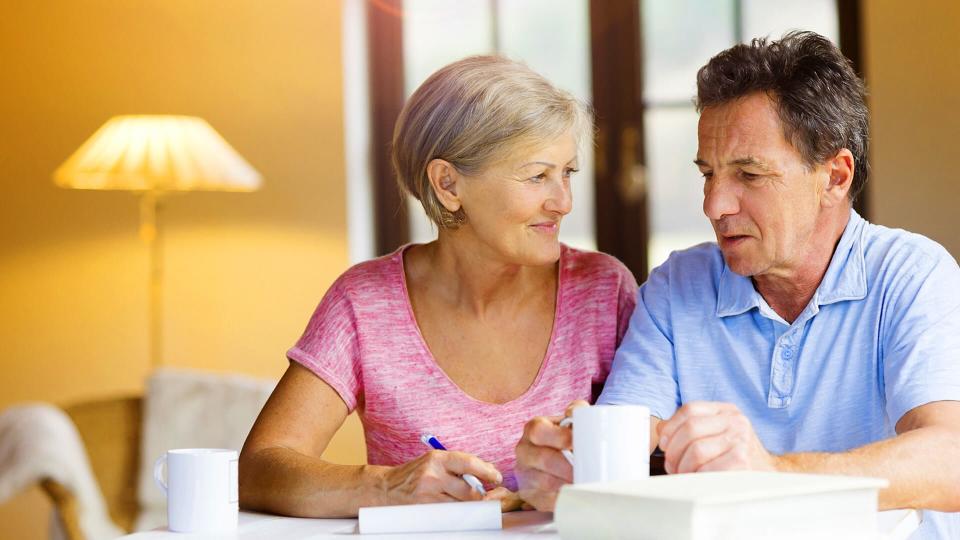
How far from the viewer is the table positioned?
115cm

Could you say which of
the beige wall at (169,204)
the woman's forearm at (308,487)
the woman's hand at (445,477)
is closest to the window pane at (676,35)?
the beige wall at (169,204)

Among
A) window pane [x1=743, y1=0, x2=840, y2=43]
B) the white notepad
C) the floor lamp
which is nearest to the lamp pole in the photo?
the floor lamp

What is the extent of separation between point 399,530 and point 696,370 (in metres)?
0.57

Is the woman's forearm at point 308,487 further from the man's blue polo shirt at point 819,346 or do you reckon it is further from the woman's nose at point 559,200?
the woman's nose at point 559,200

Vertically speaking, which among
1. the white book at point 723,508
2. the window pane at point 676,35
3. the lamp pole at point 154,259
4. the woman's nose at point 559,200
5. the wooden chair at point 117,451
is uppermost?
the window pane at point 676,35

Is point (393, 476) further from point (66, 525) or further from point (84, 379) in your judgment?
point (84, 379)

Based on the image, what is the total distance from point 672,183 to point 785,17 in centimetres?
65

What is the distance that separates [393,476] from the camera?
1.37 m

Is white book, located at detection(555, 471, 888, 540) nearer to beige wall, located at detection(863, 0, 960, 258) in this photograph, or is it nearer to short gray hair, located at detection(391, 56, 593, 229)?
short gray hair, located at detection(391, 56, 593, 229)

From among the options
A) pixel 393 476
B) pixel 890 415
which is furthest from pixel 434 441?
pixel 890 415

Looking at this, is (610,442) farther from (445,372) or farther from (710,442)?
(445,372)

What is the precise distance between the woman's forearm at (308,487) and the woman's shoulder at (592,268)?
49cm

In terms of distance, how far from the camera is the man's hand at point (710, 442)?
116cm

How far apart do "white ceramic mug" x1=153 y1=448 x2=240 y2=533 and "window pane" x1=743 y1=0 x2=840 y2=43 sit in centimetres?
309
